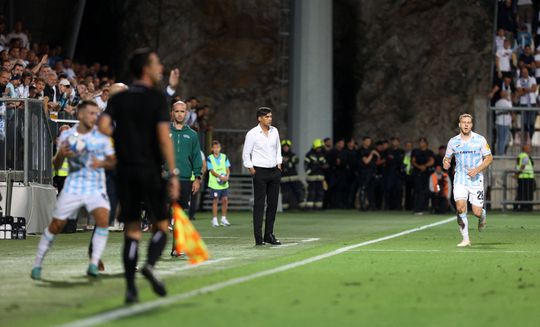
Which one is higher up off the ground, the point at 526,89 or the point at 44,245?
the point at 526,89

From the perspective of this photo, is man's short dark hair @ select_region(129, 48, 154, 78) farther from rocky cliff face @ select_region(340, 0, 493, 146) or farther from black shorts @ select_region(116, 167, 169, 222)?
rocky cliff face @ select_region(340, 0, 493, 146)

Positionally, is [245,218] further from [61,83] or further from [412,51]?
[412,51]

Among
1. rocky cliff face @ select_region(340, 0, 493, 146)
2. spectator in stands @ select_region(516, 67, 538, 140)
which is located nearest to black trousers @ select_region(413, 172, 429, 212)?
spectator in stands @ select_region(516, 67, 538, 140)

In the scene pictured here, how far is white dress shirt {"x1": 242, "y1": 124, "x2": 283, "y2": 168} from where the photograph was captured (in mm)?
19344

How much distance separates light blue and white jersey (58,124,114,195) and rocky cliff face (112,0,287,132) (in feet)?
103

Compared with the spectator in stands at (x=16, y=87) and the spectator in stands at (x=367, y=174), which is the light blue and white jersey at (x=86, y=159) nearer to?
the spectator in stands at (x=16, y=87)

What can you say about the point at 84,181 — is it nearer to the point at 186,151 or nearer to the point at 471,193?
the point at 186,151

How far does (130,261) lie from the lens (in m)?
10.8

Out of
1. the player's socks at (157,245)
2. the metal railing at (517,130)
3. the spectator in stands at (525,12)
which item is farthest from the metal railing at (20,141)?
the spectator in stands at (525,12)

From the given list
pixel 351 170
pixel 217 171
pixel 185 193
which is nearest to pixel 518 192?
pixel 351 170

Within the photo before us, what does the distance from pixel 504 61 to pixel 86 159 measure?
29755 millimetres

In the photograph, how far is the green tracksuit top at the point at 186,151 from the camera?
667 inches

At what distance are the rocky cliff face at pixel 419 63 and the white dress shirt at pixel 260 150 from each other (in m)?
26.7

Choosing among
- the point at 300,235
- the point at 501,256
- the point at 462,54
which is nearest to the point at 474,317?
the point at 501,256
